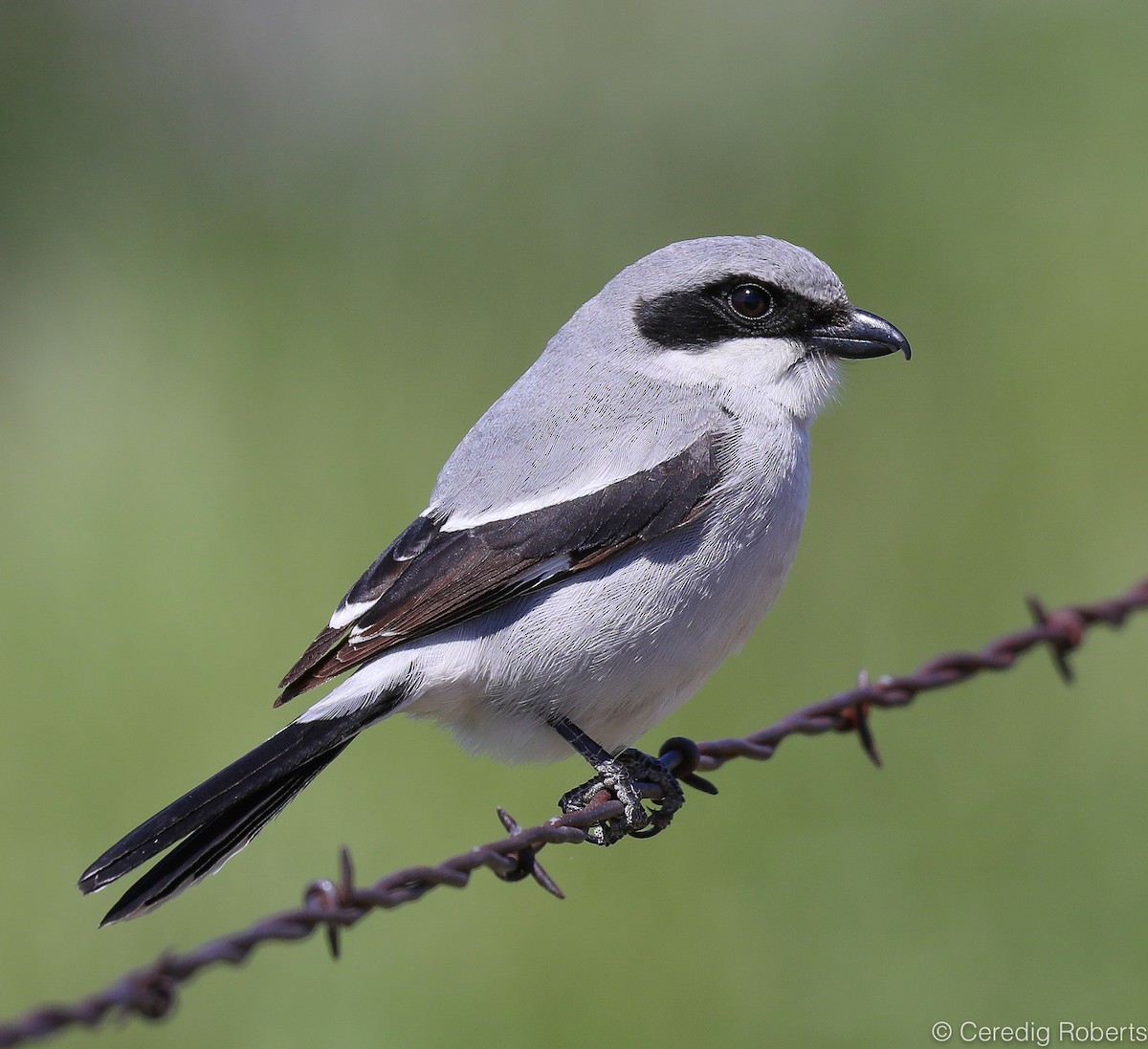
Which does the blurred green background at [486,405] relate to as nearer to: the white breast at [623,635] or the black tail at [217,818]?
the white breast at [623,635]

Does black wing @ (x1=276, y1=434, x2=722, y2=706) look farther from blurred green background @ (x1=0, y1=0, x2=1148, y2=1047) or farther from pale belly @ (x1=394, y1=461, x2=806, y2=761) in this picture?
blurred green background @ (x1=0, y1=0, x2=1148, y2=1047)

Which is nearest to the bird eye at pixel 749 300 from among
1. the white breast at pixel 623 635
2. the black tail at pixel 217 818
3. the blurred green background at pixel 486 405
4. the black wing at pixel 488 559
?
the white breast at pixel 623 635

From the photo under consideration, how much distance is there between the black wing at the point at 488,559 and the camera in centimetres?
255

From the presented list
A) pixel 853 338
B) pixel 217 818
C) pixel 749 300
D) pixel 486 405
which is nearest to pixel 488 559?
pixel 217 818

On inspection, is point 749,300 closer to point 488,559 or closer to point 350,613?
point 488,559

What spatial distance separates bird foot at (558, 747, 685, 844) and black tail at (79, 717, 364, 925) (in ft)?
1.62

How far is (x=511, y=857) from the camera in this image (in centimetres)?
206

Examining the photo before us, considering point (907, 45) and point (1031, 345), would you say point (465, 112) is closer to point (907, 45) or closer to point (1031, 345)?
point (907, 45)

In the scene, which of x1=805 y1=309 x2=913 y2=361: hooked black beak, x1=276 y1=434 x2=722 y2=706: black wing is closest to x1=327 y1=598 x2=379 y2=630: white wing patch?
x1=276 y1=434 x2=722 y2=706: black wing

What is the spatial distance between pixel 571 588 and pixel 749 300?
0.84 m

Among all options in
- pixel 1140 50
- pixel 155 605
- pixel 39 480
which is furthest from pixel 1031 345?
pixel 39 480

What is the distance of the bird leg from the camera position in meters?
2.63

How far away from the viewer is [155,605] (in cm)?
454

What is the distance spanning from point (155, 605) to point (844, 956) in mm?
2469
